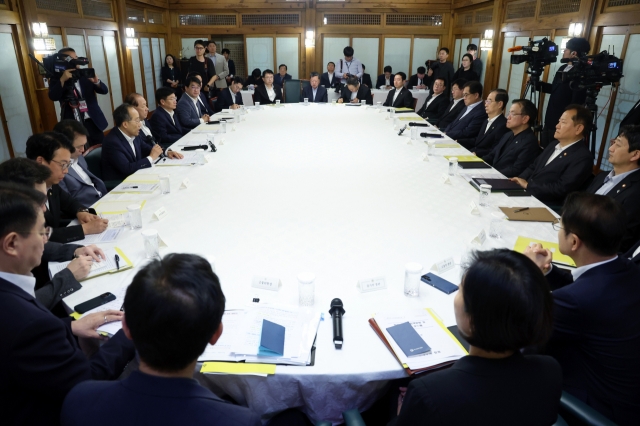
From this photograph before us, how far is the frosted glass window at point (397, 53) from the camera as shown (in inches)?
387

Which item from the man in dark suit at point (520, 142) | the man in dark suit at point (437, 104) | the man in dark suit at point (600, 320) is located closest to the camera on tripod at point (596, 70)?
the man in dark suit at point (520, 142)

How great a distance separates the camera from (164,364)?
88 cm

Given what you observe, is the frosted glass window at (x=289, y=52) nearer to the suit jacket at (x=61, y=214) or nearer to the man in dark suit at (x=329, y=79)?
the man in dark suit at (x=329, y=79)

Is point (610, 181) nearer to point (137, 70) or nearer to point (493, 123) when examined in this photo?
point (493, 123)

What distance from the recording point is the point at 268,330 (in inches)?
54.9

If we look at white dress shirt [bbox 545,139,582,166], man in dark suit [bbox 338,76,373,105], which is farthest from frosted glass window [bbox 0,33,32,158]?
white dress shirt [bbox 545,139,582,166]

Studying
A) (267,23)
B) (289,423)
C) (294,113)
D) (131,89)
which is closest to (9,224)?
(289,423)

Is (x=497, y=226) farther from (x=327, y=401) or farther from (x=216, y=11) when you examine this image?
(x=216, y=11)

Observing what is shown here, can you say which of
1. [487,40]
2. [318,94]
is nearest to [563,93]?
[487,40]

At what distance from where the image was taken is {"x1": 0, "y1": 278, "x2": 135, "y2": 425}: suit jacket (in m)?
1.03

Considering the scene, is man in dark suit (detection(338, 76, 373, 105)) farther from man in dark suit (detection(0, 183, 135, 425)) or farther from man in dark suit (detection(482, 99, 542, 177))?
man in dark suit (detection(0, 183, 135, 425))

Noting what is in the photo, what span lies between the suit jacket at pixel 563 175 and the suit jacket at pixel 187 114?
395 cm

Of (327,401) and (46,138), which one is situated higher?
(46,138)

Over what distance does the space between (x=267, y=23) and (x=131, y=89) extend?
11.5ft
